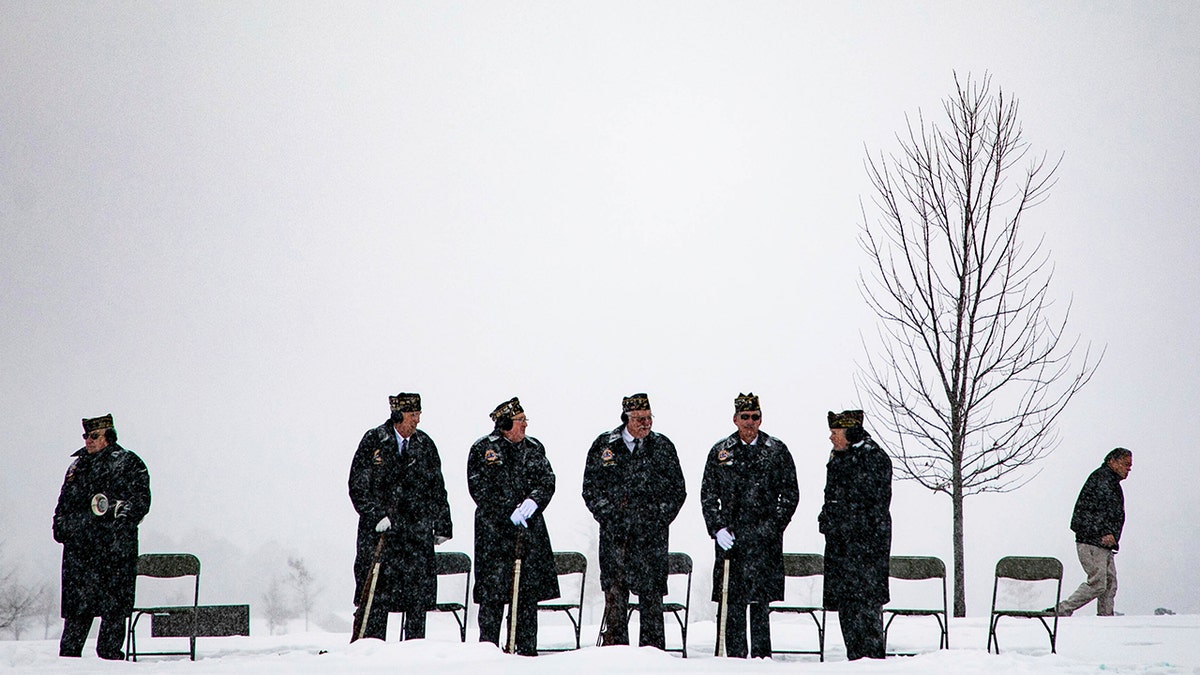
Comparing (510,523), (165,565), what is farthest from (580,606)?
(165,565)

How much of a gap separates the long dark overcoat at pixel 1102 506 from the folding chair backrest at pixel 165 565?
27.5ft

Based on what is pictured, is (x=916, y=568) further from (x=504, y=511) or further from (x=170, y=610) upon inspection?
(x=170, y=610)

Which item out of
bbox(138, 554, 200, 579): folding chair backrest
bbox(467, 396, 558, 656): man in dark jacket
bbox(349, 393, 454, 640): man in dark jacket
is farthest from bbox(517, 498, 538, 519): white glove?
bbox(138, 554, 200, 579): folding chair backrest

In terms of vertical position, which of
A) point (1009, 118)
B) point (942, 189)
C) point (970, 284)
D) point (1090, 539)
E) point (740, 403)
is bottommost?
point (1090, 539)

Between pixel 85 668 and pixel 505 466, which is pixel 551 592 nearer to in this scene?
pixel 505 466

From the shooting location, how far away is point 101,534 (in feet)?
26.9

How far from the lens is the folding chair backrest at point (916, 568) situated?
8.87m

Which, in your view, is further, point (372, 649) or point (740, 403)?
point (740, 403)

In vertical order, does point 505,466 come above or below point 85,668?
above

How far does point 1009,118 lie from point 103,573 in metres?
11.0

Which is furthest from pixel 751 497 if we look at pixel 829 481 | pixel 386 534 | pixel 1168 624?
pixel 1168 624

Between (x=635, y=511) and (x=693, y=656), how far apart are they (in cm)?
122

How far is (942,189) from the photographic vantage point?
43.8ft

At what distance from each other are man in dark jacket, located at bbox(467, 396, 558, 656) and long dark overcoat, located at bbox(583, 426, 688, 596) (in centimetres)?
44
